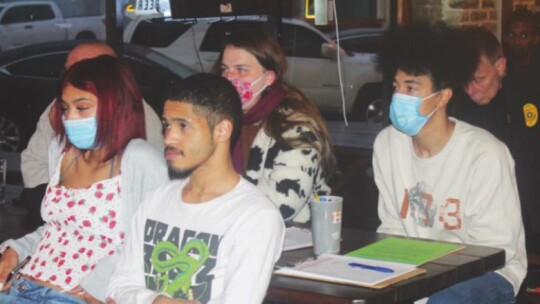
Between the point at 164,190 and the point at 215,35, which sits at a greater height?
the point at 215,35

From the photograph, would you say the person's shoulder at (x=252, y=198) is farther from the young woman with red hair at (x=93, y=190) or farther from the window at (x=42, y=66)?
the window at (x=42, y=66)

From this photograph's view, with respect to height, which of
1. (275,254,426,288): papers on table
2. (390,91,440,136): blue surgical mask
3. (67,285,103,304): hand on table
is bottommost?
(67,285,103,304): hand on table

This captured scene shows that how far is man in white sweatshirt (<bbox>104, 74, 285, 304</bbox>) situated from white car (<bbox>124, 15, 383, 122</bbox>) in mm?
4679

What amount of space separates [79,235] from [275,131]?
959 mm

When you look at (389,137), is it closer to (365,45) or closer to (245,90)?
(245,90)

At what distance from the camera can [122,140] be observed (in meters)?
3.48

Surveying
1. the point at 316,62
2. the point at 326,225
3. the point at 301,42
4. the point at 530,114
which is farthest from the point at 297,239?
the point at 316,62

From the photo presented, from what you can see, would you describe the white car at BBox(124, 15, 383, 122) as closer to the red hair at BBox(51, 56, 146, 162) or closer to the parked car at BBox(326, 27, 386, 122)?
the parked car at BBox(326, 27, 386, 122)

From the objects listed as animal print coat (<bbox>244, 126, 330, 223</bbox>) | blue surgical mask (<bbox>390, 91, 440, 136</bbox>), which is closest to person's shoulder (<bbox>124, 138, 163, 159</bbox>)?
animal print coat (<bbox>244, 126, 330, 223</bbox>)

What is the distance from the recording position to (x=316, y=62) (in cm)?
814

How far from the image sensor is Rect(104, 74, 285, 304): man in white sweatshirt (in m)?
2.86

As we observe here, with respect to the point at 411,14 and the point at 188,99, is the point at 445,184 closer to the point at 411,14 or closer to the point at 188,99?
the point at 188,99

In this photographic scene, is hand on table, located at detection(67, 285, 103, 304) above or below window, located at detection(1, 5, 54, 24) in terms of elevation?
below

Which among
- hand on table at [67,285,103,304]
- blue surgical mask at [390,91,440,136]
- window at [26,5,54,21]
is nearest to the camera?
hand on table at [67,285,103,304]
